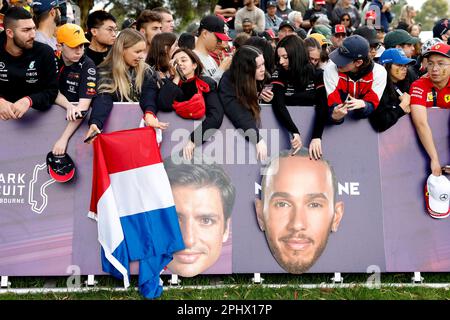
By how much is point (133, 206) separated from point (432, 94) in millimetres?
3091

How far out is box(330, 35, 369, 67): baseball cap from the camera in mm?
6203

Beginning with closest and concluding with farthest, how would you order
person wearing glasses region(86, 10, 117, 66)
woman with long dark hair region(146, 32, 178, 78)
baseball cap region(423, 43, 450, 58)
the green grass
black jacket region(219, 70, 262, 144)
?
the green grass < black jacket region(219, 70, 262, 144) < baseball cap region(423, 43, 450, 58) < woman with long dark hair region(146, 32, 178, 78) < person wearing glasses region(86, 10, 117, 66)

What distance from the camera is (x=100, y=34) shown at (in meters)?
7.15

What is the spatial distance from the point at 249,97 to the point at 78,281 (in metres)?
2.25

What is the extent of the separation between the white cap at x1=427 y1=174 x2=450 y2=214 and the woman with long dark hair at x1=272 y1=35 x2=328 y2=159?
3.58ft

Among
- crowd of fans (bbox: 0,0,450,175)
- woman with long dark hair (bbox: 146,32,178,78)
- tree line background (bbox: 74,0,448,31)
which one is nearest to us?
crowd of fans (bbox: 0,0,450,175)

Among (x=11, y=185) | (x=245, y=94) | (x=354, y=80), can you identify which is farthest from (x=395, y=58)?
(x=11, y=185)

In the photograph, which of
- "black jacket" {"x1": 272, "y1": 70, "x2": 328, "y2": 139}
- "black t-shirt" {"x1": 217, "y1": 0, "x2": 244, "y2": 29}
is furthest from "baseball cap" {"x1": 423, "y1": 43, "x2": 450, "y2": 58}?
"black t-shirt" {"x1": 217, "y1": 0, "x2": 244, "y2": 29}

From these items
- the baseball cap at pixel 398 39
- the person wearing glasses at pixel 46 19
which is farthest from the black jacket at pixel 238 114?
the baseball cap at pixel 398 39

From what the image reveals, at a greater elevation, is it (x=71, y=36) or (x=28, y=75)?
(x=71, y=36)

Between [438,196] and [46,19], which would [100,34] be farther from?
[438,196]

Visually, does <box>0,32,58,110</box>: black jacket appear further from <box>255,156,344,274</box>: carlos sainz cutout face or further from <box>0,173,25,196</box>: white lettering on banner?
<box>255,156,344,274</box>: carlos sainz cutout face

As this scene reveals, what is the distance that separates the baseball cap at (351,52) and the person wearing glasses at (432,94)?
2.20 feet

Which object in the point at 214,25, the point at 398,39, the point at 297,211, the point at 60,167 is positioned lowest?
the point at 297,211
